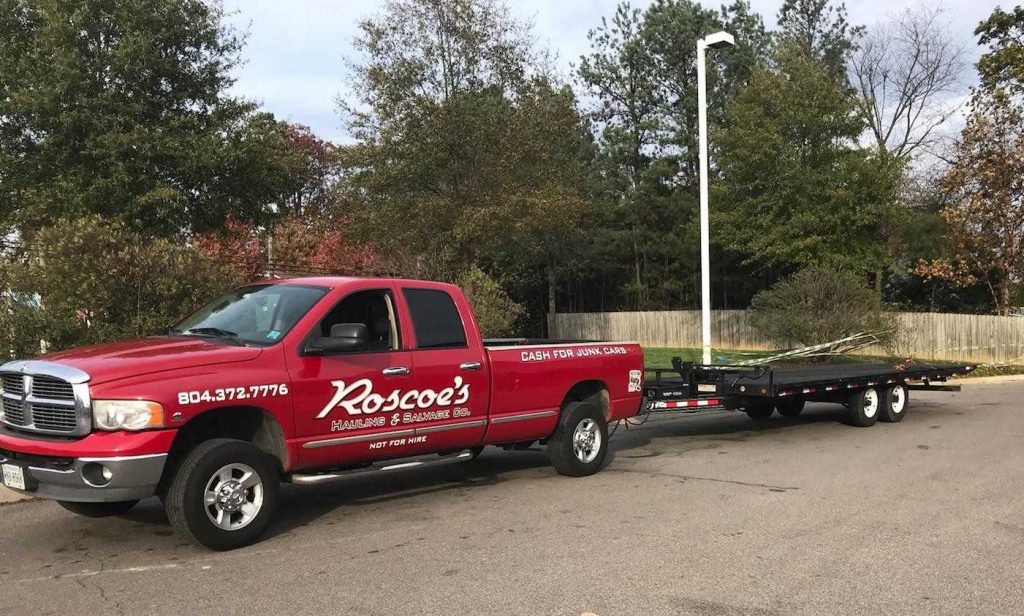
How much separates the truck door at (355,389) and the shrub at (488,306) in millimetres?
12387

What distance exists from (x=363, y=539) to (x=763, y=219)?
87.8 feet

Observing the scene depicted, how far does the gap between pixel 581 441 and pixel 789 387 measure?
381 cm

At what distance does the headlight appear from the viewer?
5281mm

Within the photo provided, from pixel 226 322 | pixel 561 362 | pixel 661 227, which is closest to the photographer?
pixel 226 322

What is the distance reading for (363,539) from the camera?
611 cm

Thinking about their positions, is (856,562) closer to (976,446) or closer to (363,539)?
(363,539)

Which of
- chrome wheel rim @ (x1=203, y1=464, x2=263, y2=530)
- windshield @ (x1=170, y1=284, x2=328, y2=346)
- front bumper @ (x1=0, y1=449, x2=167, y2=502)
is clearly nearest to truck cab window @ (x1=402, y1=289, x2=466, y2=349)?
windshield @ (x1=170, y1=284, x2=328, y2=346)

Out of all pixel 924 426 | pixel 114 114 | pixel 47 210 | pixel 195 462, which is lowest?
pixel 924 426

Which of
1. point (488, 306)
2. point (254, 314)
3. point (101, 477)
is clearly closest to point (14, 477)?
point (101, 477)

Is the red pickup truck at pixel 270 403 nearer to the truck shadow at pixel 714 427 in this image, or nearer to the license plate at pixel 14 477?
the license plate at pixel 14 477

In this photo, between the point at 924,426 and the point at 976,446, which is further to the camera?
the point at 924,426

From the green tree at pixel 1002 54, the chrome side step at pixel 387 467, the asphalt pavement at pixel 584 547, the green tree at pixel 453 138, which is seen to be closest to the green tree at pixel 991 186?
the green tree at pixel 1002 54

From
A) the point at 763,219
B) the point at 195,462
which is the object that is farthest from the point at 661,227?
the point at 195,462

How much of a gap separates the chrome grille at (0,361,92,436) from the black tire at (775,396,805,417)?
1005 cm
